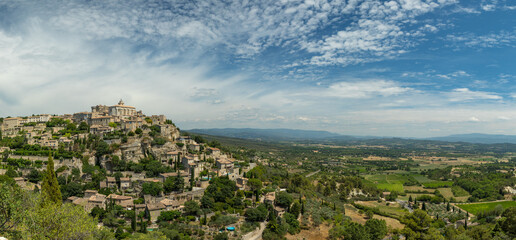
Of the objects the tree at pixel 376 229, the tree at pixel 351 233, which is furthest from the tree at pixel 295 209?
the tree at pixel 376 229

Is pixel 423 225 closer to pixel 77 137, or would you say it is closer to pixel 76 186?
pixel 76 186

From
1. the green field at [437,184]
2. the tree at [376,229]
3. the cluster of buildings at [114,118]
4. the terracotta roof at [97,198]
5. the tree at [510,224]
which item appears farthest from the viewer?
the green field at [437,184]

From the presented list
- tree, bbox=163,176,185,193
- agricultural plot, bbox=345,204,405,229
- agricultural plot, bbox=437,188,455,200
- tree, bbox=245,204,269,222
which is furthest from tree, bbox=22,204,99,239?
agricultural plot, bbox=437,188,455,200

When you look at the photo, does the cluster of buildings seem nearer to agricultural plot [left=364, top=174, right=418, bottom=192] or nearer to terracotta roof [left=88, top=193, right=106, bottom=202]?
terracotta roof [left=88, top=193, right=106, bottom=202]

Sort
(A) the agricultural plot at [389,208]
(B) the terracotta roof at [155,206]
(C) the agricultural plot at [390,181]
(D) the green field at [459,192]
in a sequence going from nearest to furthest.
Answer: (B) the terracotta roof at [155,206] < (A) the agricultural plot at [389,208] < (D) the green field at [459,192] < (C) the agricultural plot at [390,181]

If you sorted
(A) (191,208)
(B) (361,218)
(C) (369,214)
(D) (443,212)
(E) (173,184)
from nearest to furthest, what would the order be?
(A) (191,208)
(E) (173,184)
(C) (369,214)
(B) (361,218)
(D) (443,212)

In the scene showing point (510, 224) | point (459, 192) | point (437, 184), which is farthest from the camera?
point (437, 184)

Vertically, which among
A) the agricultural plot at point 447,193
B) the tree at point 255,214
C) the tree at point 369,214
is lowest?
the agricultural plot at point 447,193

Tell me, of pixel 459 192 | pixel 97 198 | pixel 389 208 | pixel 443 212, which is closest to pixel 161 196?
pixel 97 198

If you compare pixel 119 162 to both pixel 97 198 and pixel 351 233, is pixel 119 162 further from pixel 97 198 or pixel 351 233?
pixel 351 233

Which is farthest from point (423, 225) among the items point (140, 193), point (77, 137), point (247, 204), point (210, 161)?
point (77, 137)

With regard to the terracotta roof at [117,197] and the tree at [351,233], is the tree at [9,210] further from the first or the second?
the tree at [351,233]
